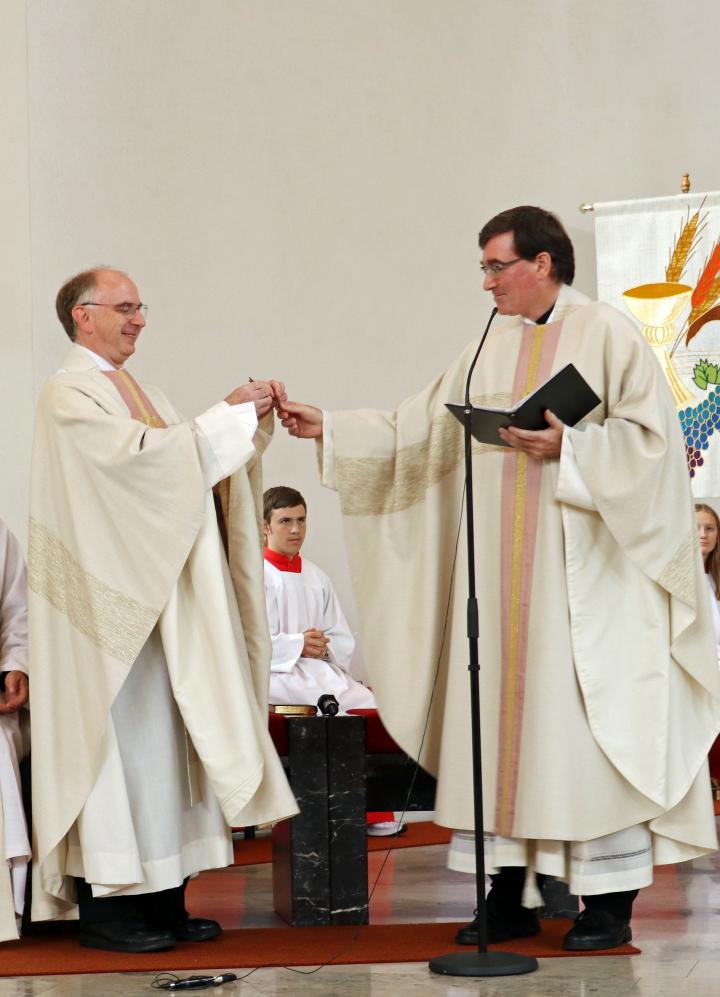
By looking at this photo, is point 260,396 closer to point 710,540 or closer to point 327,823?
point 327,823

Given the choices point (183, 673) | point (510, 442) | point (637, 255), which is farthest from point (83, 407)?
point (637, 255)

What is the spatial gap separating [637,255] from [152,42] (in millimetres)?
3020

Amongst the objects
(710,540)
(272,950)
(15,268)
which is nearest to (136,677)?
(272,950)

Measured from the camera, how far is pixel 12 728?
463cm

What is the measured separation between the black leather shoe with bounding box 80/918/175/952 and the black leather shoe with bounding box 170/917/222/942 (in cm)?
11

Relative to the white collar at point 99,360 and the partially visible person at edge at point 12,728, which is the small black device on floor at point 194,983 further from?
the white collar at point 99,360

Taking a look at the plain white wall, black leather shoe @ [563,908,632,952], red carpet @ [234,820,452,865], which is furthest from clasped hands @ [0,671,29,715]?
the plain white wall

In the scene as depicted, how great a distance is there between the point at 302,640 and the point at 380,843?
43.2 inches

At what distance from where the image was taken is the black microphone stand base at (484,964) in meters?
3.80

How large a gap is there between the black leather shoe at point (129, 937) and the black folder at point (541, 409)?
179 cm

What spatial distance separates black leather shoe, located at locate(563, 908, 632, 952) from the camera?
409 centimetres

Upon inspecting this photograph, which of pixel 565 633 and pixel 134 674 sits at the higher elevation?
pixel 565 633

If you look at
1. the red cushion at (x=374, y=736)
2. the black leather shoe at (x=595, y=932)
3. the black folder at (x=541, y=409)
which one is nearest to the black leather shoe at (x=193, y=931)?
the red cushion at (x=374, y=736)

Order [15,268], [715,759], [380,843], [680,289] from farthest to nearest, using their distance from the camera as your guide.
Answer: [15,268]
[680,289]
[380,843]
[715,759]
